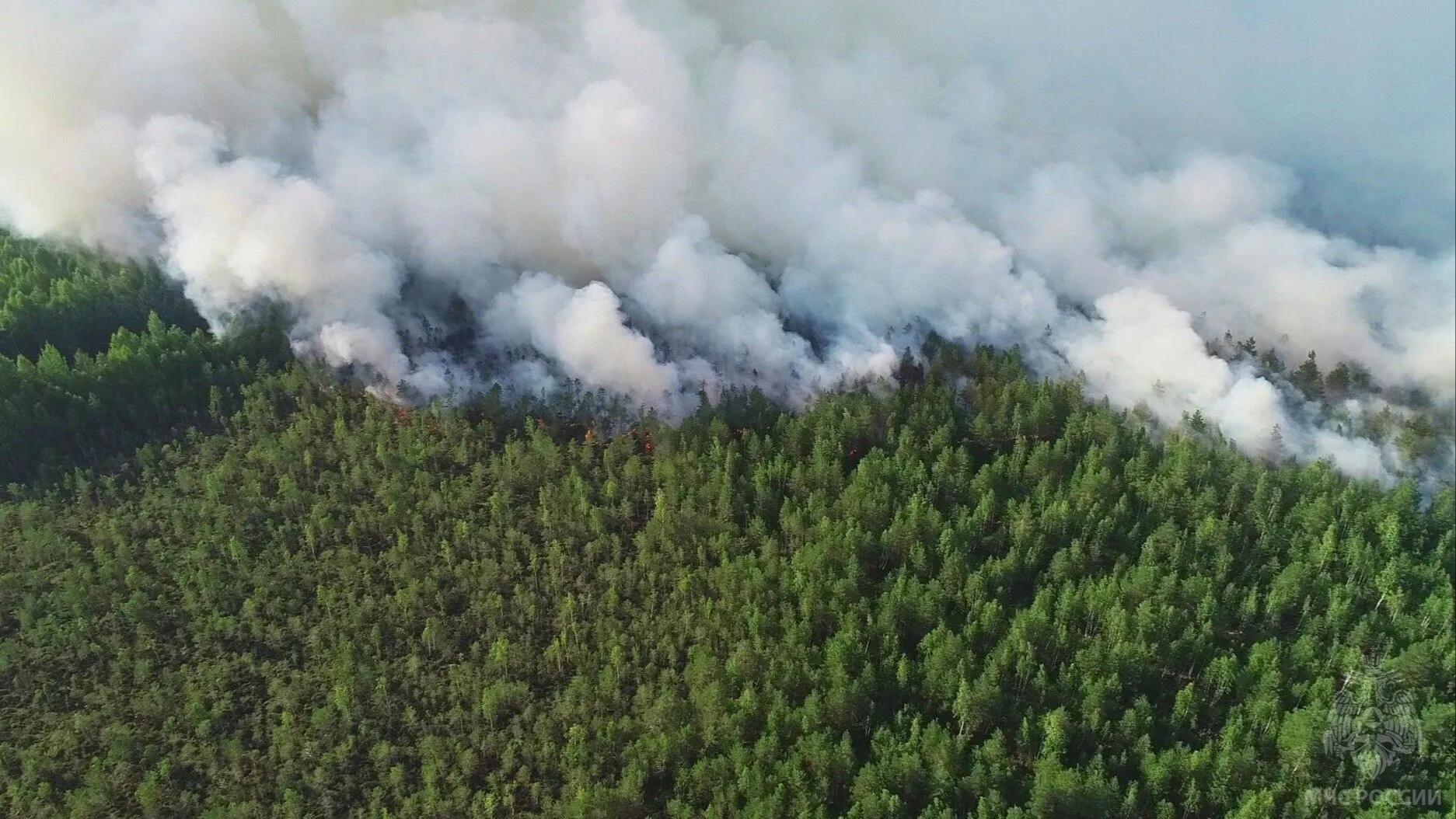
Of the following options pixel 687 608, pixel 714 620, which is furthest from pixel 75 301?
pixel 714 620

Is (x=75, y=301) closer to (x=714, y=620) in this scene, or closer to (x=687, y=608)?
(x=687, y=608)

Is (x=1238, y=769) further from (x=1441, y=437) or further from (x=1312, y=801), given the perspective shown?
(x=1441, y=437)

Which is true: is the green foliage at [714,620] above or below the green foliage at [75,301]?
below

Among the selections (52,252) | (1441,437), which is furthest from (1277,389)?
(52,252)

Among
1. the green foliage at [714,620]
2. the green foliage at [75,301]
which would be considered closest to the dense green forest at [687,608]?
the green foliage at [714,620]

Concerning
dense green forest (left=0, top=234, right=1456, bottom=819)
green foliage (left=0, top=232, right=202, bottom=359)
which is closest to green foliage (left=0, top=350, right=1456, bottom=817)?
dense green forest (left=0, top=234, right=1456, bottom=819)

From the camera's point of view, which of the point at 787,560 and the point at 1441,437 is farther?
the point at 1441,437

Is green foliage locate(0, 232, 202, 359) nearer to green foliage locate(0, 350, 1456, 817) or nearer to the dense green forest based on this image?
the dense green forest

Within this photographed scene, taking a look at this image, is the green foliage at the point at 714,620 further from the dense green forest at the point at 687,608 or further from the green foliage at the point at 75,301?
the green foliage at the point at 75,301
